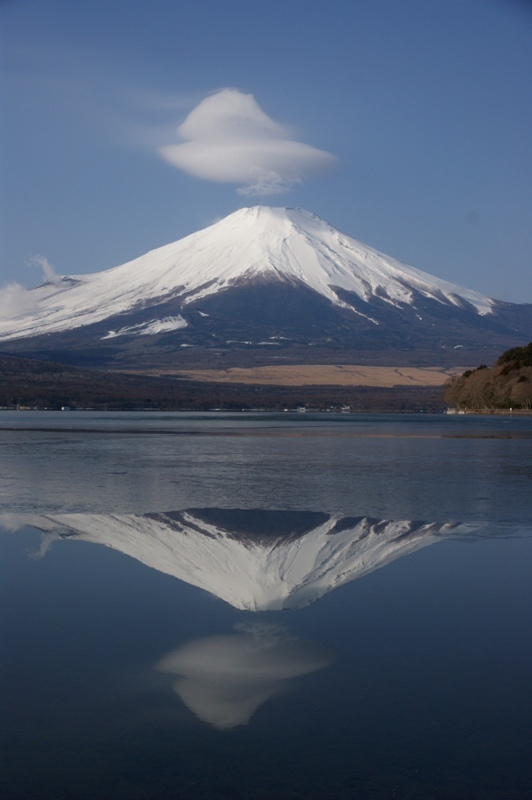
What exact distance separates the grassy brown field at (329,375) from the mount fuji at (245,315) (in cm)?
1950

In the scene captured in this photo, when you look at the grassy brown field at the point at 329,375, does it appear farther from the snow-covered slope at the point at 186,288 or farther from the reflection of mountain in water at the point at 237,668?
the reflection of mountain in water at the point at 237,668

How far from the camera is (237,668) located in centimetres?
562

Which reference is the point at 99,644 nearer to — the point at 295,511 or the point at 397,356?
the point at 295,511

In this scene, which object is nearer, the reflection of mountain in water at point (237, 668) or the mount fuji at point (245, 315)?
the reflection of mountain in water at point (237, 668)

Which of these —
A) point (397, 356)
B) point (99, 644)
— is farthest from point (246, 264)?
point (99, 644)

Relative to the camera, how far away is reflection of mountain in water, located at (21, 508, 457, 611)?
7.59m

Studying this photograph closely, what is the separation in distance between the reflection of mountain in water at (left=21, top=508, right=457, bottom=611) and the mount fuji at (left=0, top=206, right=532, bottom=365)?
122 metres

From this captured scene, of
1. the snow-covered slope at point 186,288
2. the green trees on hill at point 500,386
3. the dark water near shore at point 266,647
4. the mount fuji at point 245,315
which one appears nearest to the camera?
the dark water near shore at point 266,647

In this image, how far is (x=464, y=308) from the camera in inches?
7603

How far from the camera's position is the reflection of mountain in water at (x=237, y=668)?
5051 millimetres

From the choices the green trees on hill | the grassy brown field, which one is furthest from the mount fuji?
the green trees on hill

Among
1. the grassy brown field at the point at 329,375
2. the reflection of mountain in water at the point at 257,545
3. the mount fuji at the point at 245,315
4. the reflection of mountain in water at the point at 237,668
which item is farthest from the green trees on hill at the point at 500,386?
the mount fuji at the point at 245,315

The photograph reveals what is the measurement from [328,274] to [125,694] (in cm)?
19348

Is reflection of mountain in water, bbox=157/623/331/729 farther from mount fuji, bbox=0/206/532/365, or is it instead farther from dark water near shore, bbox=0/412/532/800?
mount fuji, bbox=0/206/532/365
